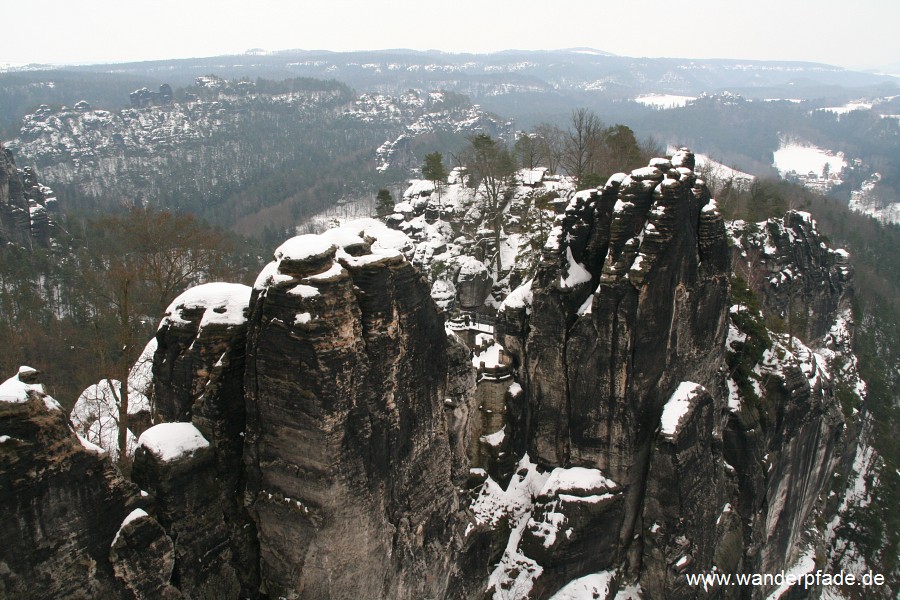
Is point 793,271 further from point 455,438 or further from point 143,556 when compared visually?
point 143,556

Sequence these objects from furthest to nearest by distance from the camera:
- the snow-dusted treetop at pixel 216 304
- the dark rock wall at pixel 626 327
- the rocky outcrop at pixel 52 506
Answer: the dark rock wall at pixel 626 327 → the snow-dusted treetop at pixel 216 304 → the rocky outcrop at pixel 52 506

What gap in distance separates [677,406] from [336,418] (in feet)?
41.0

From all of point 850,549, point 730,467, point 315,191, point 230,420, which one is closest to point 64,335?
point 230,420

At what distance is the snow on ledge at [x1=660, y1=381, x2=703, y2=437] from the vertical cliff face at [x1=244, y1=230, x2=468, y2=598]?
369 inches

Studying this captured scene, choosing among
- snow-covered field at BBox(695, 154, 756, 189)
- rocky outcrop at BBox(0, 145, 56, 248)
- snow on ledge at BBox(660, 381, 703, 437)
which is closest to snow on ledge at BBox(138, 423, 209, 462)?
snow on ledge at BBox(660, 381, 703, 437)

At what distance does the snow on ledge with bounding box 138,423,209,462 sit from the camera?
36.5ft

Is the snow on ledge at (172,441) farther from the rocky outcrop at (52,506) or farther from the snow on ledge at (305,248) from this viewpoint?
the snow on ledge at (305,248)

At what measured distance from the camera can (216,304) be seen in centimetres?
1253

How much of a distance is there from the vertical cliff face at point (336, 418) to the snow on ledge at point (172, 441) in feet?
3.57

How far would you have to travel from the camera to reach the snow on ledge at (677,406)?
59.4ft

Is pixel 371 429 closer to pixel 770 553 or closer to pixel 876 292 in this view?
pixel 770 553

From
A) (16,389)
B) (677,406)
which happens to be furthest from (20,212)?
(677,406)

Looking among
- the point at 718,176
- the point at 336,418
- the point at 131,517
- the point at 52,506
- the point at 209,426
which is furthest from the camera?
the point at 718,176

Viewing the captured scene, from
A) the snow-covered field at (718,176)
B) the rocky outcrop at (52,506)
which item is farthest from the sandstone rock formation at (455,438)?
the snow-covered field at (718,176)
